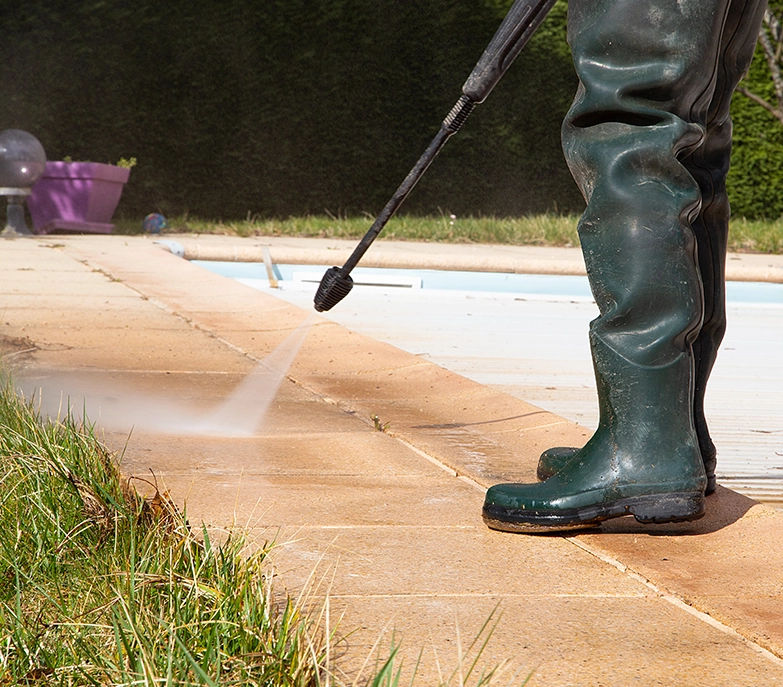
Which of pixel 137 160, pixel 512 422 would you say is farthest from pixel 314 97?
pixel 512 422

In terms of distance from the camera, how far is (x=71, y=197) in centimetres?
798

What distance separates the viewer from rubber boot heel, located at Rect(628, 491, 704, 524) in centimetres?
136

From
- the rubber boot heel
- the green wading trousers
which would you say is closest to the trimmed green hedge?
the green wading trousers

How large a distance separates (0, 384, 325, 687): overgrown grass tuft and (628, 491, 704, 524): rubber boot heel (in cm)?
56

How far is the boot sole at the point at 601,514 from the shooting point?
4.47ft

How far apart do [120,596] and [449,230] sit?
745 centimetres

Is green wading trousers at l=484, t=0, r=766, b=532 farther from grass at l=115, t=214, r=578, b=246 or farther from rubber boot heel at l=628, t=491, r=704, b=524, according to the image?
grass at l=115, t=214, r=578, b=246

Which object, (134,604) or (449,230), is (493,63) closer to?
(134,604)

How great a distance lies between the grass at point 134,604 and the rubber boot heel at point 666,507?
1.49ft

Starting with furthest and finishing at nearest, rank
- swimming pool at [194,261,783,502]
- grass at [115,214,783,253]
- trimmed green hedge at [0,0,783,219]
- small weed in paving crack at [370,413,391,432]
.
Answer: trimmed green hedge at [0,0,783,219]
grass at [115,214,783,253]
swimming pool at [194,261,783,502]
small weed in paving crack at [370,413,391,432]

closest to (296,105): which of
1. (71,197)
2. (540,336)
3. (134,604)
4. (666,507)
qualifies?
(71,197)

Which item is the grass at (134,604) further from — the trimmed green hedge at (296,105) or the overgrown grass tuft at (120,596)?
the trimmed green hedge at (296,105)

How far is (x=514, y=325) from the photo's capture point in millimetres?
4852

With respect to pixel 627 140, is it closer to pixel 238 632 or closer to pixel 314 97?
pixel 238 632
